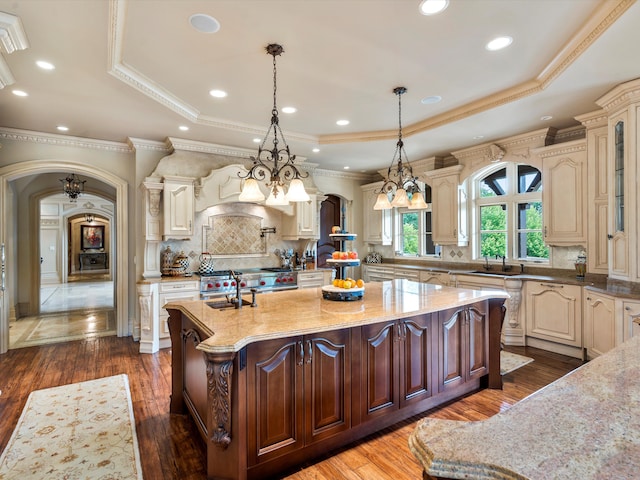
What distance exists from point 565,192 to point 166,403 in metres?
5.08

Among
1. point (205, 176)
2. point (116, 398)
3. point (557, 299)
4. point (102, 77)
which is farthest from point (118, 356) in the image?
point (557, 299)

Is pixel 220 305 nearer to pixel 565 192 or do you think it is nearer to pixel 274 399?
pixel 274 399

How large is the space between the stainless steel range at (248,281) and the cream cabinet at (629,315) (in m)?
4.00

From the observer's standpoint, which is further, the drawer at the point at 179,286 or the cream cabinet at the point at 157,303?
the drawer at the point at 179,286

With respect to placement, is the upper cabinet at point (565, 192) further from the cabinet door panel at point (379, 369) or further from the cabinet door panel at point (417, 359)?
the cabinet door panel at point (379, 369)

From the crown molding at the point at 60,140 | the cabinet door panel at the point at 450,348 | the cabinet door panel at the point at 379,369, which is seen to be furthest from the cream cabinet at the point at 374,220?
the cabinet door panel at the point at 379,369

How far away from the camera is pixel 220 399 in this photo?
1867mm

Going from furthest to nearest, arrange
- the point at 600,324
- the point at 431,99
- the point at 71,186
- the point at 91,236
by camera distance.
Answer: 1. the point at 91,236
2. the point at 71,186
3. the point at 431,99
4. the point at 600,324

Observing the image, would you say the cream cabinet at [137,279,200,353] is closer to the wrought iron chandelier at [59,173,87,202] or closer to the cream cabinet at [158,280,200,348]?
the cream cabinet at [158,280,200,348]

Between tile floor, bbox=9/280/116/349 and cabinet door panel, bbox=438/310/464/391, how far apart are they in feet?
16.1

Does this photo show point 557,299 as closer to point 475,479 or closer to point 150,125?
point 475,479

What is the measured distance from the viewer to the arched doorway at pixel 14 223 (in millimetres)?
4311

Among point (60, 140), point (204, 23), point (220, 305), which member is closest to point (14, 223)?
point (60, 140)

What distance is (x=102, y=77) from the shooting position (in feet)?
9.85
